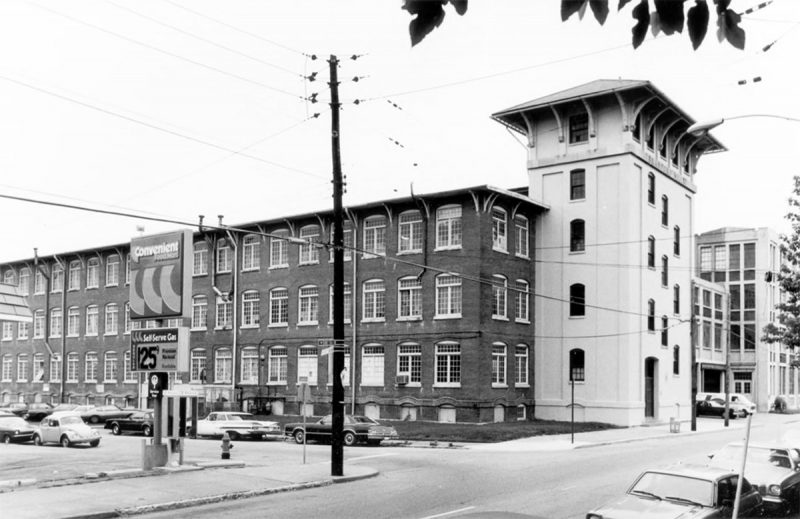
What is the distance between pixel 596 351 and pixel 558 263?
5.51 m

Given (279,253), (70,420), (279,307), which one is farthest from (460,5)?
(279,253)

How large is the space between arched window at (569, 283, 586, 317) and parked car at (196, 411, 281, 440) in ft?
61.6

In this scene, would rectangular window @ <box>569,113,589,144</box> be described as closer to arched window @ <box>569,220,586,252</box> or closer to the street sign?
arched window @ <box>569,220,586,252</box>

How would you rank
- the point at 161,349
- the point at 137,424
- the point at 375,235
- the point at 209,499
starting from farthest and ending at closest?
the point at 375,235 < the point at 137,424 < the point at 161,349 < the point at 209,499

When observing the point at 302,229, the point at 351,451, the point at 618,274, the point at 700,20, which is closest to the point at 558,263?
the point at 618,274

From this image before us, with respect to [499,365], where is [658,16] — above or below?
above

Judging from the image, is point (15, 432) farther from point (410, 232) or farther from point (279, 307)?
point (410, 232)

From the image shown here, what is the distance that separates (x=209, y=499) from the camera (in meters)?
18.2

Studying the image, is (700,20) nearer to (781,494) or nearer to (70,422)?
(781,494)

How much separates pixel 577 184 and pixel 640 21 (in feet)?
147

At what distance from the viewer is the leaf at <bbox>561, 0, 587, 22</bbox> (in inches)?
178

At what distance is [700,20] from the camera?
4.55 m

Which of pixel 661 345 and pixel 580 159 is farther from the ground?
pixel 580 159

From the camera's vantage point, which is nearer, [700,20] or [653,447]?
[700,20]
